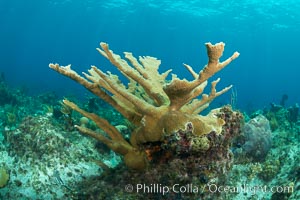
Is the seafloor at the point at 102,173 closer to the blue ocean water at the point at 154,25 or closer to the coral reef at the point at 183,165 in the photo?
the coral reef at the point at 183,165

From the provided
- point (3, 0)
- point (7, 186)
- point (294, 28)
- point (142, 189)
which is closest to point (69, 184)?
point (7, 186)

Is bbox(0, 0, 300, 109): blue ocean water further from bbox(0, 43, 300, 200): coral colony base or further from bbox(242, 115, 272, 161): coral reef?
bbox(0, 43, 300, 200): coral colony base

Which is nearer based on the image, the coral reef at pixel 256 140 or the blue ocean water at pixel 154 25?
the coral reef at pixel 256 140

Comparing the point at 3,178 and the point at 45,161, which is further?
the point at 45,161

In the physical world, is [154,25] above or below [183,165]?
above

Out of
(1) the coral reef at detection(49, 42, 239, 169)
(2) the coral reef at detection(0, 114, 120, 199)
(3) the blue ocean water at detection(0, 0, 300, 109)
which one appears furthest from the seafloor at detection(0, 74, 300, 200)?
(3) the blue ocean water at detection(0, 0, 300, 109)

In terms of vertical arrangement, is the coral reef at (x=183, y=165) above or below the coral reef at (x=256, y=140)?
below

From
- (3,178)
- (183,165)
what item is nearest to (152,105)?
(183,165)

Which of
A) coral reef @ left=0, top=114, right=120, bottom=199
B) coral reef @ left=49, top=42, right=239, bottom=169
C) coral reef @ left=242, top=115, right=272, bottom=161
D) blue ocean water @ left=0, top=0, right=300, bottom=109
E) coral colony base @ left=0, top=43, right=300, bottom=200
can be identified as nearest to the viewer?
coral reef @ left=49, top=42, right=239, bottom=169

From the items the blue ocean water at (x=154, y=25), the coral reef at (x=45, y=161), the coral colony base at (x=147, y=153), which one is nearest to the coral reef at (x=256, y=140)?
the coral colony base at (x=147, y=153)

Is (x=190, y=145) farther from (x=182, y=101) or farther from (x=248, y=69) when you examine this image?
(x=248, y=69)

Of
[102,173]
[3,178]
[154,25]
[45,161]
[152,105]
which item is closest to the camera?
[152,105]

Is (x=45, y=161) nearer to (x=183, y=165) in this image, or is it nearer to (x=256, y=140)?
(x=183, y=165)

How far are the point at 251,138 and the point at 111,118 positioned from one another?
8336 mm
